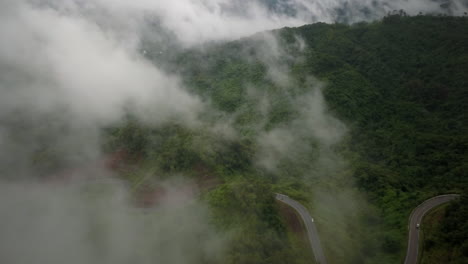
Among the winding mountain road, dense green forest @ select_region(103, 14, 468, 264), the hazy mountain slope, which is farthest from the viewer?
the hazy mountain slope

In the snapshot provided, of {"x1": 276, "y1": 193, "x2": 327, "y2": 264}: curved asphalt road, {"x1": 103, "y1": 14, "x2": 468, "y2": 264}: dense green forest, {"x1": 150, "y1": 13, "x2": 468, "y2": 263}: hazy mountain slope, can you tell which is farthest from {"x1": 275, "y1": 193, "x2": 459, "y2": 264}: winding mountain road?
{"x1": 150, "y1": 13, "x2": 468, "y2": 263}: hazy mountain slope

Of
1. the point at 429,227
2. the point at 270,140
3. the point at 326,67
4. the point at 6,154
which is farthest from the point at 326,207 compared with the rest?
the point at 6,154

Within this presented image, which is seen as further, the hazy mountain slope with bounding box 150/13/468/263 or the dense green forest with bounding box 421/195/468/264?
the hazy mountain slope with bounding box 150/13/468/263

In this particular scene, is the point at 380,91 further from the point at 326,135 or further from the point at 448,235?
the point at 448,235

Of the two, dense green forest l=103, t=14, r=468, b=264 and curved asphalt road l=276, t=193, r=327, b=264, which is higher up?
dense green forest l=103, t=14, r=468, b=264

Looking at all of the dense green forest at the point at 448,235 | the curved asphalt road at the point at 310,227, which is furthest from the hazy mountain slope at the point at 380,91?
the curved asphalt road at the point at 310,227

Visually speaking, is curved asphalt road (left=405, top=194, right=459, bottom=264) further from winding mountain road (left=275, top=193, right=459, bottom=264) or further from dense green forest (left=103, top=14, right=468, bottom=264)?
dense green forest (left=103, top=14, right=468, bottom=264)

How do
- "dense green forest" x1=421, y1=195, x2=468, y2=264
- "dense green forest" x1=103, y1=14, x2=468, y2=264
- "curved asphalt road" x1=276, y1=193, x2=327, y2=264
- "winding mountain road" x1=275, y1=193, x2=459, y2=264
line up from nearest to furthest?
"dense green forest" x1=421, y1=195, x2=468, y2=264
"winding mountain road" x1=275, y1=193, x2=459, y2=264
"curved asphalt road" x1=276, y1=193, x2=327, y2=264
"dense green forest" x1=103, y1=14, x2=468, y2=264
